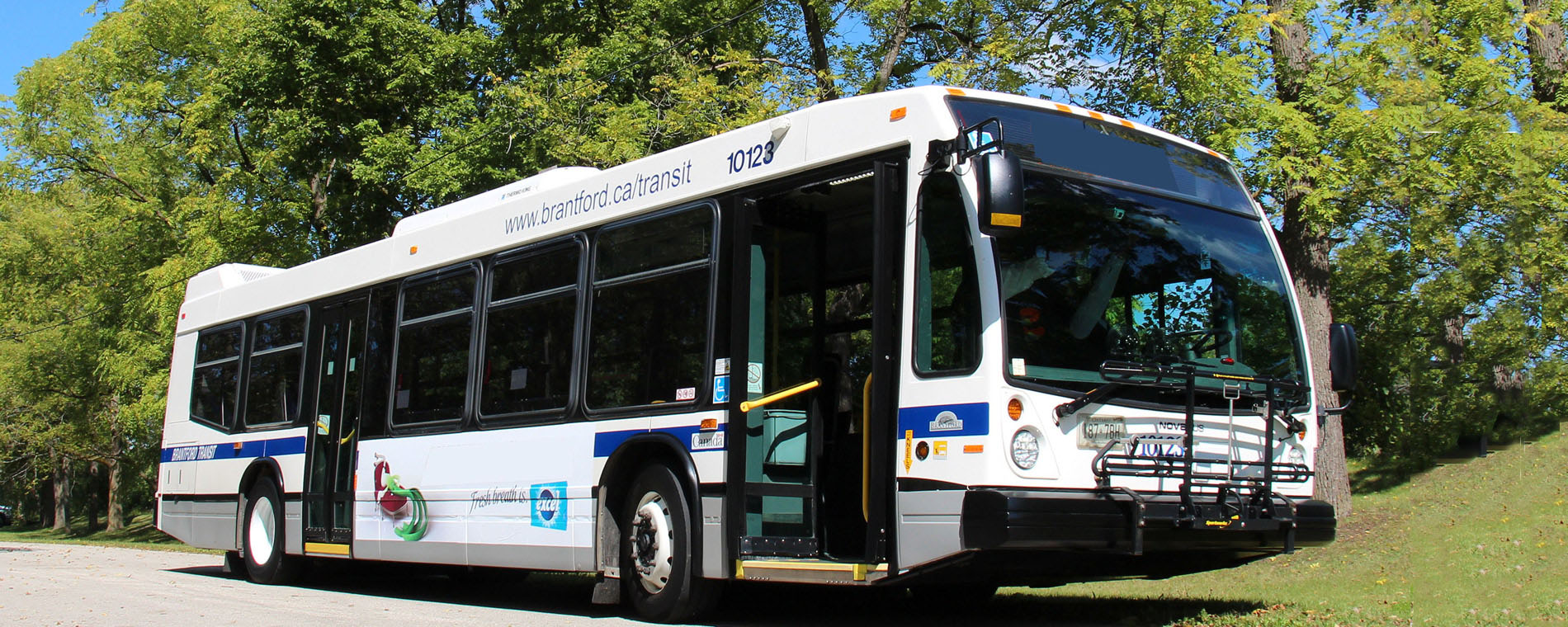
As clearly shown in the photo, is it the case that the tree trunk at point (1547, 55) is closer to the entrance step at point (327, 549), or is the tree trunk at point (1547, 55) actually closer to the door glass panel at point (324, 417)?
the door glass panel at point (324, 417)

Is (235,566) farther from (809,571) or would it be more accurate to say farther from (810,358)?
(809,571)

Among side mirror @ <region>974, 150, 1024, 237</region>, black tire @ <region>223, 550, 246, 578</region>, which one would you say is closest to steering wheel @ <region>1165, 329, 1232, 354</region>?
side mirror @ <region>974, 150, 1024, 237</region>

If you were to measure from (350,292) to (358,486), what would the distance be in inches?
73.8

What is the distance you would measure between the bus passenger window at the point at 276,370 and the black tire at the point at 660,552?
559cm

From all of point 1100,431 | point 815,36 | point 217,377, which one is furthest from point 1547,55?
point 217,377

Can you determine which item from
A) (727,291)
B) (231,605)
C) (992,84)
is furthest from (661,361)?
(992,84)

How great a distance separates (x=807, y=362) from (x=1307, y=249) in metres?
8.99

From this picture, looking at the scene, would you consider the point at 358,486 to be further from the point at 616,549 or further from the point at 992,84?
the point at 992,84

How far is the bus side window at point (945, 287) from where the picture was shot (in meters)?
6.57

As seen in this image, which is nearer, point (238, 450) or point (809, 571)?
point (809, 571)

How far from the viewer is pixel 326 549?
12.3m

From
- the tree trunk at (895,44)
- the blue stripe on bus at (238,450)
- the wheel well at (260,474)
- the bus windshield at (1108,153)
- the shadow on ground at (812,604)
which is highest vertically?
the tree trunk at (895,44)

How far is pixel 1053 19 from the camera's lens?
55.3 ft

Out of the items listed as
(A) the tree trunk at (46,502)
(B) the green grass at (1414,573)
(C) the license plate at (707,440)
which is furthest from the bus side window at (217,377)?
(A) the tree trunk at (46,502)
